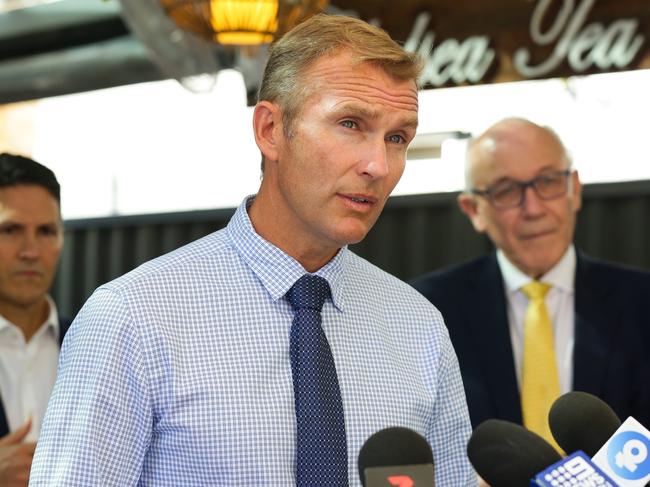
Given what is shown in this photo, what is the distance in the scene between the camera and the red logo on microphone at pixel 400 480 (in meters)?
1.08

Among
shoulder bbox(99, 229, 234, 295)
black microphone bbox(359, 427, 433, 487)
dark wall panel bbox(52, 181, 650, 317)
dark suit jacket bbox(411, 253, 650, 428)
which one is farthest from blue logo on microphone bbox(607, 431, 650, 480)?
dark wall panel bbox(52, 181, 650, 317)

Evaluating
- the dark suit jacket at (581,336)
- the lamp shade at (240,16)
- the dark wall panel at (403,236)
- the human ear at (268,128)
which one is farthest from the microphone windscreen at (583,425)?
the dark wall panel at (403,236)

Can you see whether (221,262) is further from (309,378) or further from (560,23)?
(560,23)

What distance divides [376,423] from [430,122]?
3677 millimetres

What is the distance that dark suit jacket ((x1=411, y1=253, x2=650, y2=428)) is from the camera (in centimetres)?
267

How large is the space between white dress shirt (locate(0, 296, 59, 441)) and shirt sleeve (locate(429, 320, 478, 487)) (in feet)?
3.91

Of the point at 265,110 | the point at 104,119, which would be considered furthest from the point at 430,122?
the point at 265,110

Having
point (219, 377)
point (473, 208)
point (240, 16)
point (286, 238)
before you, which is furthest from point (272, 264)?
point (240, 16)

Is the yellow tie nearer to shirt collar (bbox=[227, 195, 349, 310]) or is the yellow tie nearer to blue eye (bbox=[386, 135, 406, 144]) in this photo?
shirt collar (bbox=[227, 195, 349, 310])

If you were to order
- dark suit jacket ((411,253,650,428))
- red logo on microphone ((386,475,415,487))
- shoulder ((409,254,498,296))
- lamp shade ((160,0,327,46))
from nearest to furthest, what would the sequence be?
red logo on microphone ((386,475,415,487)), dark suit jacket ((411,253,650,428)), shoulder ((409,254,498,296)), lamp shade ((160,0,327,46))

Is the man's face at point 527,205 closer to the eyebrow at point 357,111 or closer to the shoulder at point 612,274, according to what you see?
the shoulder at point 612,274

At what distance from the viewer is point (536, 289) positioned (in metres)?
2.84

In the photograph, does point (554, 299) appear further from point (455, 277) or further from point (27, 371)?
point (27, 371)

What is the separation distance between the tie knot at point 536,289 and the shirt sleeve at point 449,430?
3.63ft
